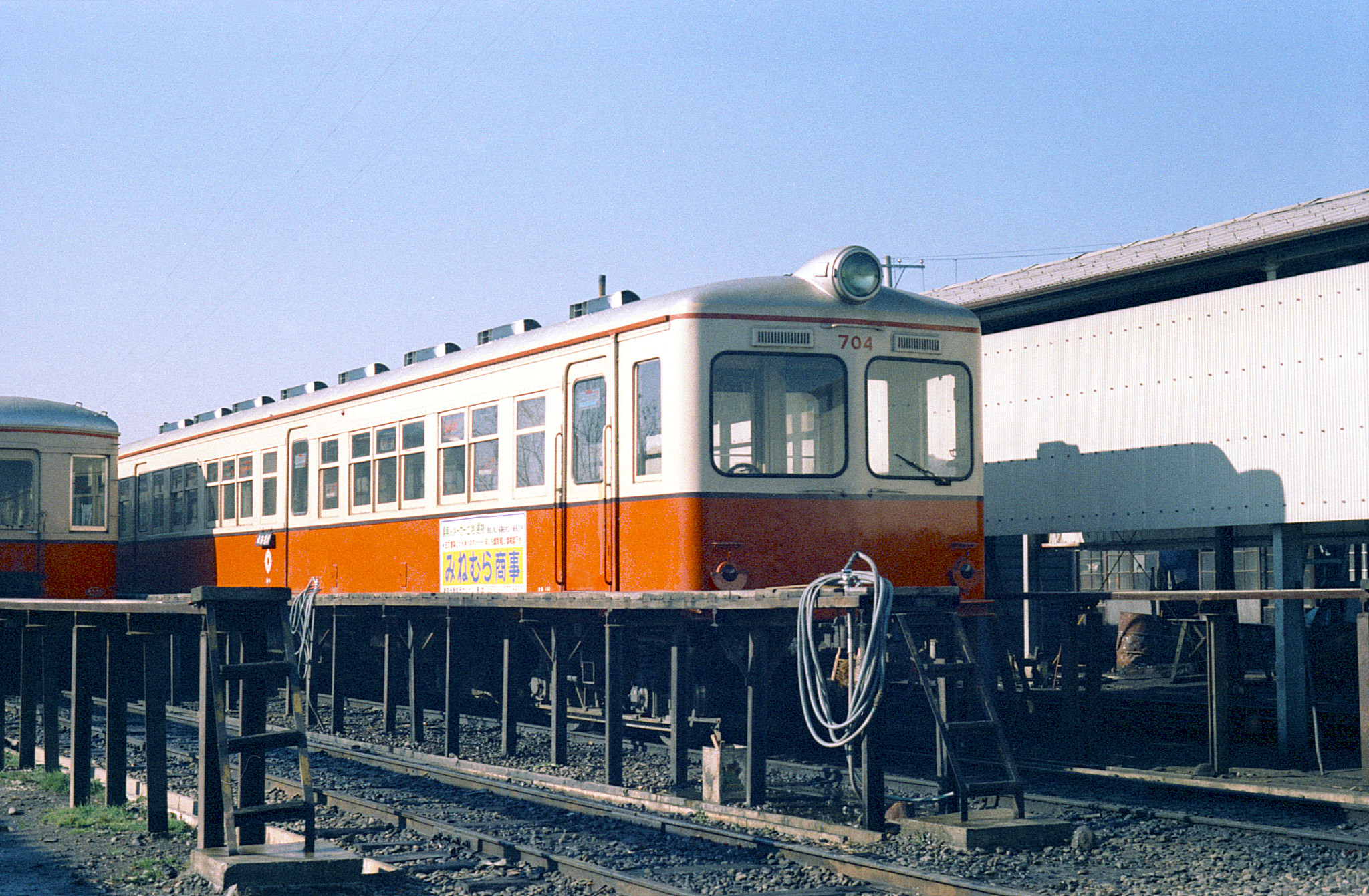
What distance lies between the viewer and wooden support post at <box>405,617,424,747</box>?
14055mm

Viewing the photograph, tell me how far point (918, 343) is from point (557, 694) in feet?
13.8

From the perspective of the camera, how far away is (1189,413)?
13.4 metres

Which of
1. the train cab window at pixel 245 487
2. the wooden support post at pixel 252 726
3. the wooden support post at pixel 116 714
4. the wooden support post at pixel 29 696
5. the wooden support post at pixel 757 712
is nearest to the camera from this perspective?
the wooden support post at pixel 252 726

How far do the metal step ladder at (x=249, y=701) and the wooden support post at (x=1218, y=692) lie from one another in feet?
23.8

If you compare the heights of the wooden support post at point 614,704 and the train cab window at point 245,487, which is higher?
the train cab window at point 245,487

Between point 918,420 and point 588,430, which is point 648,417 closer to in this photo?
point 588,430

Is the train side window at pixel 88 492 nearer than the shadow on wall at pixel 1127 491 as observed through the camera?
No

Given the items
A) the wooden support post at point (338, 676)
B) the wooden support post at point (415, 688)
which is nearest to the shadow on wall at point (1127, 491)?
the wooden support post at point (415, 688)

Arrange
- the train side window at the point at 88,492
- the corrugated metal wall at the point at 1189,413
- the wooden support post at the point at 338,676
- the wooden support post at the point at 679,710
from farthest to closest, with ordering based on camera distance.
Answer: the train side window at the point at 88,492, the wooden support post at the point at 338,676, the corrugated metal wall at the point at 1189,413, the wooden support post at the point at 679,710

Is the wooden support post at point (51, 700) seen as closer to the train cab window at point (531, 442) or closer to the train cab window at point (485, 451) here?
the train cab window at point (485, 451)

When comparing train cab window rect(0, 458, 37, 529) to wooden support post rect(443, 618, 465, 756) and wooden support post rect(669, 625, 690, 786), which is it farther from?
wooden support post rect(669, 625, 690, 786)

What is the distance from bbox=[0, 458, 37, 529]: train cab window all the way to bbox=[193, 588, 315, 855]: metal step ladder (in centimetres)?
1202

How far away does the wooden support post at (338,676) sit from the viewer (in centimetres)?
1523

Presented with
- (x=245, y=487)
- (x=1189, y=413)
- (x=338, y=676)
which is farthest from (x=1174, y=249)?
(x=245, y=487)
